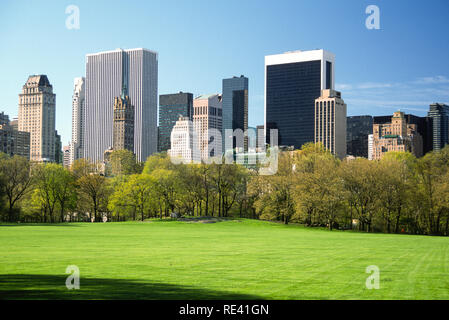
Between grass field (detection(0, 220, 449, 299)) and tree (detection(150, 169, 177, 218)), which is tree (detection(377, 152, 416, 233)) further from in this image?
grass field (detection(0, 220, 449, 299))

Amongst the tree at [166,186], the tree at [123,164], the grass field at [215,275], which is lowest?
the grass field at [215,275]

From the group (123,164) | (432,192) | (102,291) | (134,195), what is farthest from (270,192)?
(102,291)

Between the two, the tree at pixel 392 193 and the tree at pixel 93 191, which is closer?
the tree at pixel 392 193

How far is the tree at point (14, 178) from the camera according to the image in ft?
295

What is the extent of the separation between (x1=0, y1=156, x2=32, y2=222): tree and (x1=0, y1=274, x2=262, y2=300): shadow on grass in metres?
74.0

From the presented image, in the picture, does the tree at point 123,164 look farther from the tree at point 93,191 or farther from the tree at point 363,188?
the tree at point 363,188

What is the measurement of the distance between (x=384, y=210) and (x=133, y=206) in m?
42.6

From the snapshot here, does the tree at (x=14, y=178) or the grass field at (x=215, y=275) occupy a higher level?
the tree at (x=14, y=178)

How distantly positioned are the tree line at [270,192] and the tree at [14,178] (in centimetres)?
17

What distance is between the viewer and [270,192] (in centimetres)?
9044

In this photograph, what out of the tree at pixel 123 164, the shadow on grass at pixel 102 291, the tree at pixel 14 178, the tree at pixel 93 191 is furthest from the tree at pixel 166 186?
the shadow on grass at pixel 102 291

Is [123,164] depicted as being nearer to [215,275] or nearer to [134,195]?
[134,195]

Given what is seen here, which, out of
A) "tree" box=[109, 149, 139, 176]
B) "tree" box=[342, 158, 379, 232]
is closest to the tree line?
"tree" box=[342, 158, 379, 232]
